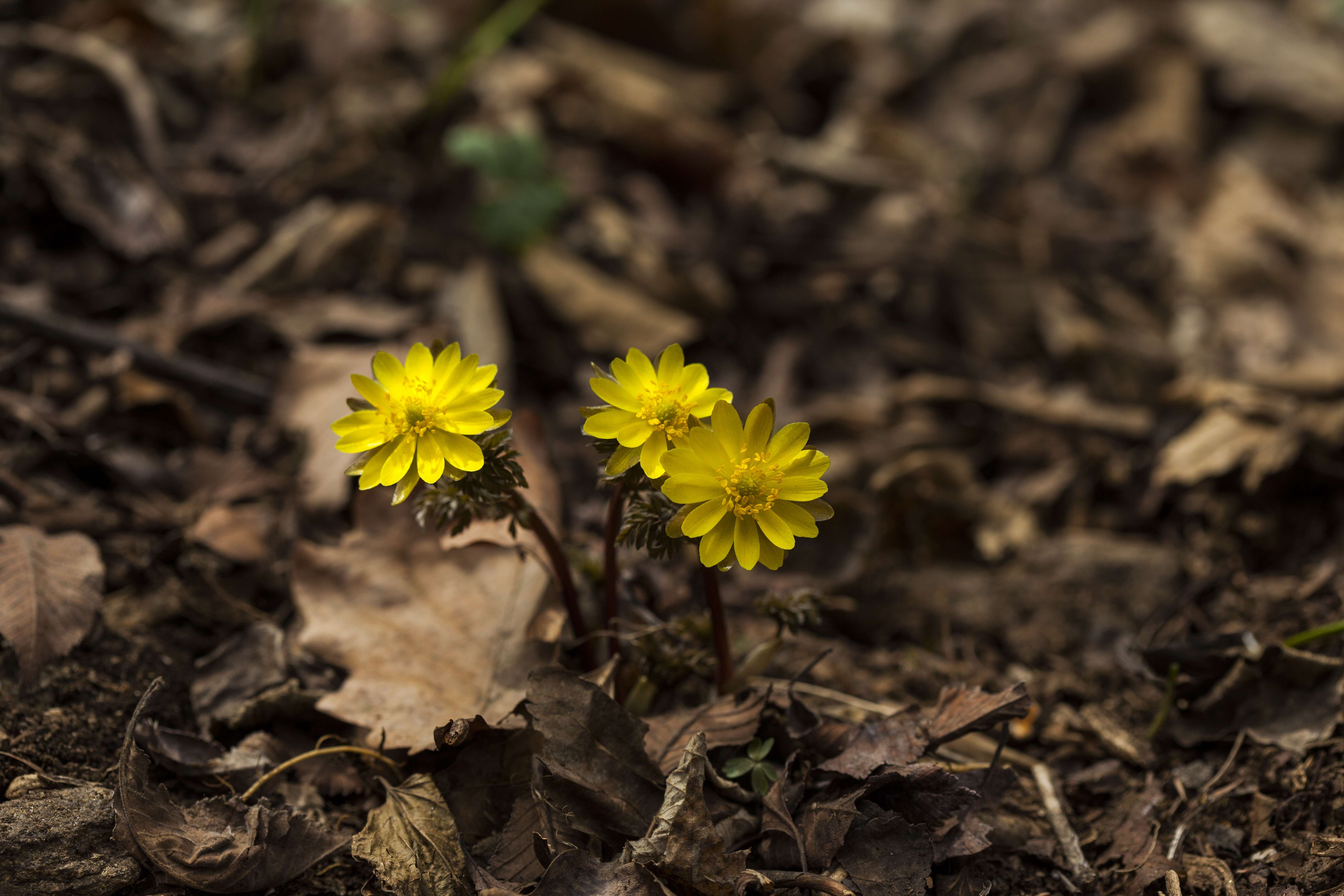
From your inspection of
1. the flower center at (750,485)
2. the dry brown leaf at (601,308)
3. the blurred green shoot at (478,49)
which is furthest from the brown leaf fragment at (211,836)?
the blurred green shoot at (478,49)

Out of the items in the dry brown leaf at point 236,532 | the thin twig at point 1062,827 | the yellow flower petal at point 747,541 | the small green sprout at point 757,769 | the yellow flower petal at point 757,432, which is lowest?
the thin twig at point 1062,827

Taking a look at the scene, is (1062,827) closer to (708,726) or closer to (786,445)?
(708,726)

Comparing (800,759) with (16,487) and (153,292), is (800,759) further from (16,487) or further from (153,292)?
(153,292)

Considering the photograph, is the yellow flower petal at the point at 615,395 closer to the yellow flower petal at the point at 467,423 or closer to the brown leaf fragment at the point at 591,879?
the yellow flower petal at the point at 467,423

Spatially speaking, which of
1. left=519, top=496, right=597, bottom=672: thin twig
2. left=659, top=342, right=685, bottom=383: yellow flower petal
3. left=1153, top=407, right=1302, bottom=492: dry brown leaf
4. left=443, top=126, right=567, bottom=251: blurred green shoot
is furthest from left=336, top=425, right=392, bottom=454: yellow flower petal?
Result: left=1153, top=407, right=1302, bottom=492: dry brown leaf

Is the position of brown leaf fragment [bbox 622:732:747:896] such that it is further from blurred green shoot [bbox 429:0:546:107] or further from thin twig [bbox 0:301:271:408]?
blurred green shoot [bbox 429:0:546:107]

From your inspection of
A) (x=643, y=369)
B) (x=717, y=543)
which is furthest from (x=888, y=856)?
(x=643, y=369)
